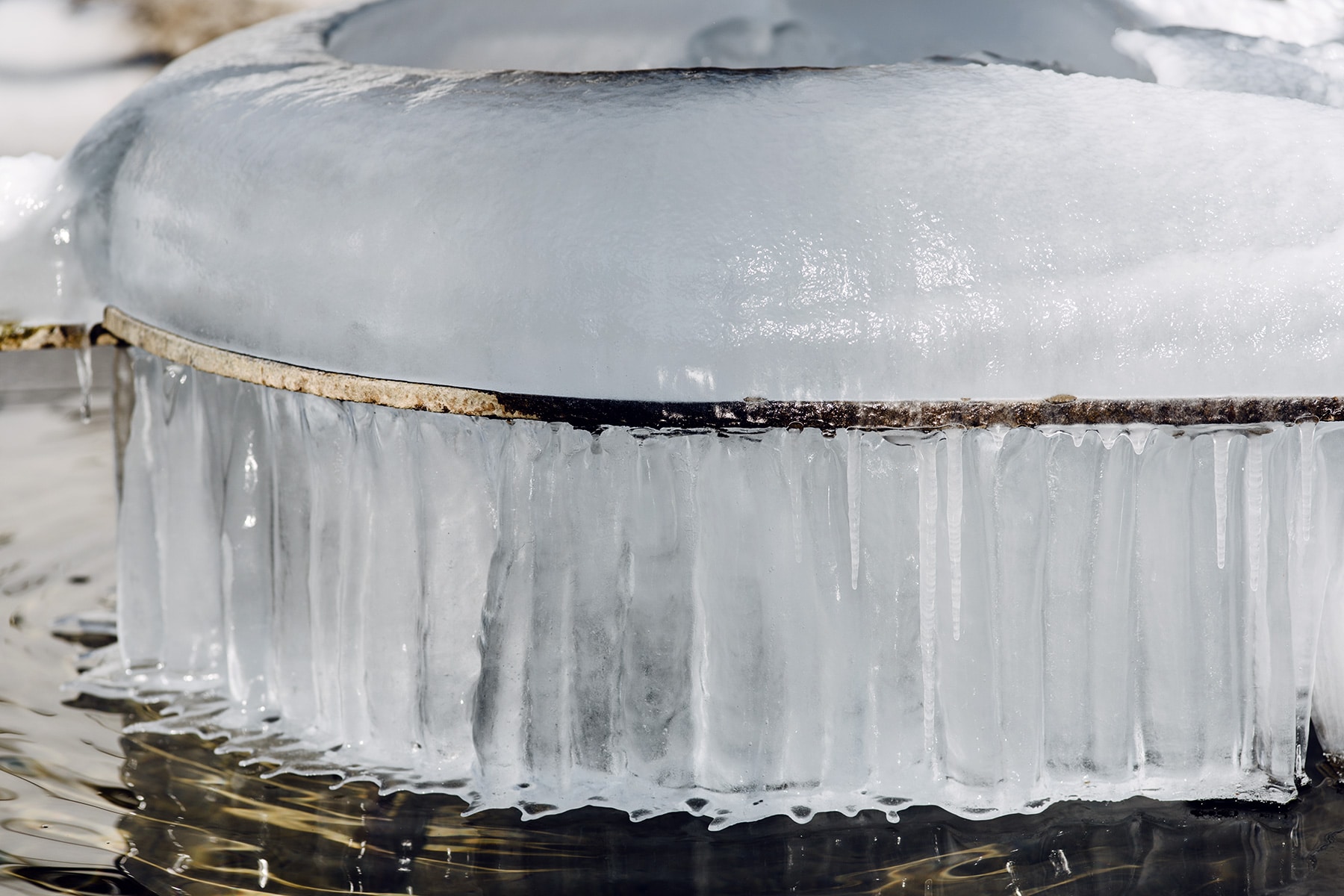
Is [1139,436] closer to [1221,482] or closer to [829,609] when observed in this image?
[1221,482]

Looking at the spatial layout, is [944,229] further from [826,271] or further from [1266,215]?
[1266,215]

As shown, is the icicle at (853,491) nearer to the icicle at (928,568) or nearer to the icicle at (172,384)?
the icicle at (928,568)

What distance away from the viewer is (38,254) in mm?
1162

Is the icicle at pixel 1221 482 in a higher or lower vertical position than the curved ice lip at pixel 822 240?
lower

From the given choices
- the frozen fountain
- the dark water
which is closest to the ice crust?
the frozen fountain

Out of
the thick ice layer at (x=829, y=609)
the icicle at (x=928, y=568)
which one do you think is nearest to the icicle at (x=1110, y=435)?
the thick ice layer at (x=829, y=609)

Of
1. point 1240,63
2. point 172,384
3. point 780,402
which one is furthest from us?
point 172,384

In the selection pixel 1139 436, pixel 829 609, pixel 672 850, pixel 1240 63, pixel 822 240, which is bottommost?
pixel 672 850

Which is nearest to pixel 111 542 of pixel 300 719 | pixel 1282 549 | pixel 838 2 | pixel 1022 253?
pixel 300 719

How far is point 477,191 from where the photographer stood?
3.09 feet

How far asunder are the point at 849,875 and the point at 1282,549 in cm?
40

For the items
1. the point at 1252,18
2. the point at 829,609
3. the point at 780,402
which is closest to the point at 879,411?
the point at 780,402

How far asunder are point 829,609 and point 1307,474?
1.17 feet

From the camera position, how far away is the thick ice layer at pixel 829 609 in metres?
0.96
